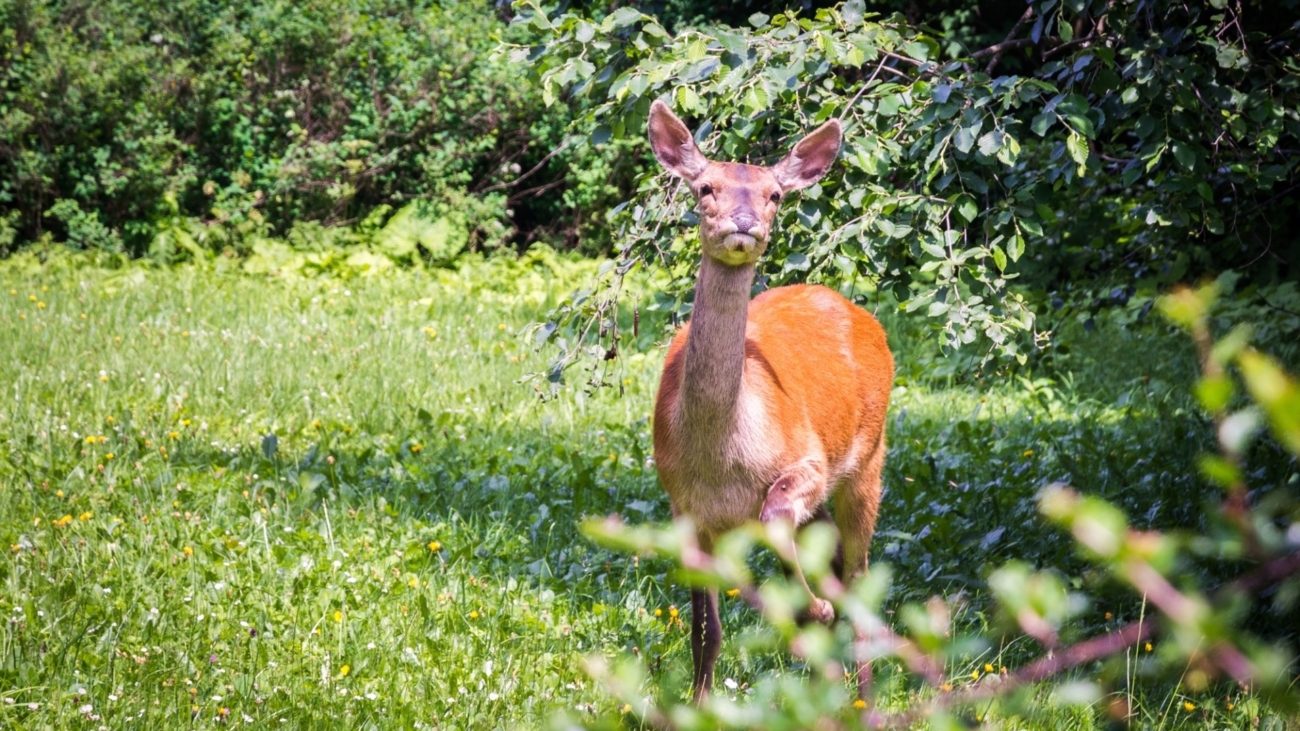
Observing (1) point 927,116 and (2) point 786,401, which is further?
(1) point 927,116

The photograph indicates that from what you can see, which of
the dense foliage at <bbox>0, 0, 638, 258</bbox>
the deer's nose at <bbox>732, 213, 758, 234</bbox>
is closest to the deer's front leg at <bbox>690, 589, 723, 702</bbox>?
the deer's nose at <bbox>732, 213, 758, 234</bbox>

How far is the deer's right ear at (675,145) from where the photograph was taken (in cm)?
412

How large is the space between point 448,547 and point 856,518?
1.57 meters

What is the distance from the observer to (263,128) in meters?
12.9

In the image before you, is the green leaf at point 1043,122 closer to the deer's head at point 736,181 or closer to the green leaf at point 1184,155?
the green leaf at point 1184,155

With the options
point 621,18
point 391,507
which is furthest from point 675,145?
point 391,507

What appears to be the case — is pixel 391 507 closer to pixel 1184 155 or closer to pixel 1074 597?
pixel 1184 155

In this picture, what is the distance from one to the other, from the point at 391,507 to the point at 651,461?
147 cm

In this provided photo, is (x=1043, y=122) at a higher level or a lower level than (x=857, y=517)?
higher

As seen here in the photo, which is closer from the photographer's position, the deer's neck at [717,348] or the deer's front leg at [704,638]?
the deer's neck at [717,348]

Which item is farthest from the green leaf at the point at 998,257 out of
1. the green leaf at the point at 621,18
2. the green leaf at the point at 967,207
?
the green leaf at the point at 621,18

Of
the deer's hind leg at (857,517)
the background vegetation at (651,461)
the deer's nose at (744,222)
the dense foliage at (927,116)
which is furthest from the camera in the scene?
the deer's hind leg at (857,517)

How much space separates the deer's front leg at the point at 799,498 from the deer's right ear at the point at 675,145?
997 millimetres

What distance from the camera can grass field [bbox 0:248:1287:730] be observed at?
12.4 feet
